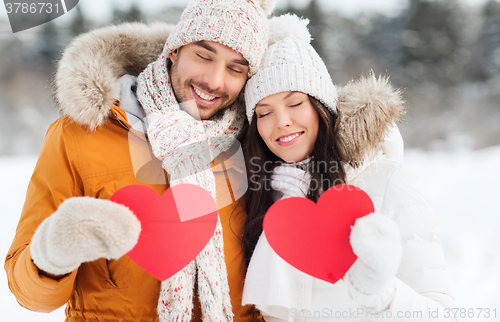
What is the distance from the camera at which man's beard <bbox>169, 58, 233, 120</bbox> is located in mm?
1594

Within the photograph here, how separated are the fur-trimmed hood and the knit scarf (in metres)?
0.19

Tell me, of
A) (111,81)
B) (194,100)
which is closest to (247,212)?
(194,100)

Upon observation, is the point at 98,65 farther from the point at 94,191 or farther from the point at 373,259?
the point at 373,259

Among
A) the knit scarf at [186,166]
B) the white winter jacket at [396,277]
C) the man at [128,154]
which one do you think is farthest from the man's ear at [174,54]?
the white winter jacket at [396,277]

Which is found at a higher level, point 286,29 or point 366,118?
point 286,29

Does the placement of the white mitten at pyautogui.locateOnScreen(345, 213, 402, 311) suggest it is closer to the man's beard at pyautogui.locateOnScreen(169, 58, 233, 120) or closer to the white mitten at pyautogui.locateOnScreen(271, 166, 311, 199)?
the white mitten at pyautogui.locateOnScreen(271, 166, 311, 199)

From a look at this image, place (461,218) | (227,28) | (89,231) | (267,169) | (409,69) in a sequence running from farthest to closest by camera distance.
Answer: (409,69)
(461,218)
(267,169)
(227,28)
(89,231)

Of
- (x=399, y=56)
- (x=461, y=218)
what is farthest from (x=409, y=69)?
A: (x=461, y=218)

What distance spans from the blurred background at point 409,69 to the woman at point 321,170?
4.60 m

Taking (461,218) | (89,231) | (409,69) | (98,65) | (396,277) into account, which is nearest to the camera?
(89,231)

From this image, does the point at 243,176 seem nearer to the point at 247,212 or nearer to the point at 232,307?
the point at 247,212

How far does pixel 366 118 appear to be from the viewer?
1.41 m

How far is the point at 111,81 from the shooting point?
1.45 meters

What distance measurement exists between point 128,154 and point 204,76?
0.53m
